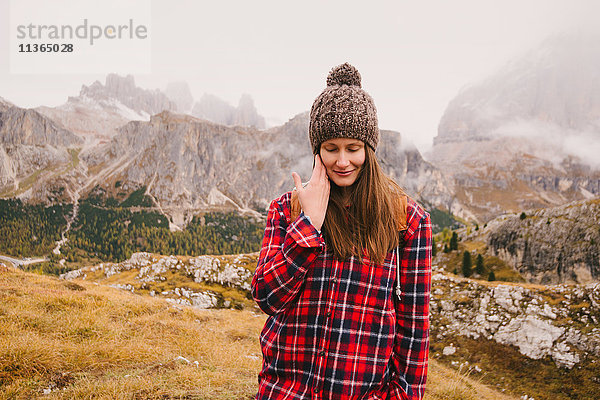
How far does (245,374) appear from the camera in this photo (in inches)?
334

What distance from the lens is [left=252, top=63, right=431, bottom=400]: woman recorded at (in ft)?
8.00

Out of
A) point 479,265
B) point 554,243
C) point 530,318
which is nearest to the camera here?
point 530,318

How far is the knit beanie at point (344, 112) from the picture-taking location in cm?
278

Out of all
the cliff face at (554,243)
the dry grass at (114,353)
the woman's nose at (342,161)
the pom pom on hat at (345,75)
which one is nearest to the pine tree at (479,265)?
the cliff face at (554,243)

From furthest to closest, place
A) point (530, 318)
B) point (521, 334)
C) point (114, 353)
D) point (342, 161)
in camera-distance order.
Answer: point (530, 318) < point (521, 334) < point (114, 353) < point (342, 161)

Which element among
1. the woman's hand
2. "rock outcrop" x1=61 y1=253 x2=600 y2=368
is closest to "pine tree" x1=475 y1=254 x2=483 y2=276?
"rock outcrop" x1=61 y1=253 x2=600 y2=368

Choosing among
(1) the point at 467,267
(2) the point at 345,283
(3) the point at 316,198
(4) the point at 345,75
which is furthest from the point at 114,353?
(1) the point at 467,267

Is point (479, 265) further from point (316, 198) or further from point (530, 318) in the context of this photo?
point (316, 198)

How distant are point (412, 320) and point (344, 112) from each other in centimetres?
188

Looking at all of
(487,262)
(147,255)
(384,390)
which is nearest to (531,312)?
(384,390)

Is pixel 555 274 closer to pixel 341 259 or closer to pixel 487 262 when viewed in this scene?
pixel 487 262

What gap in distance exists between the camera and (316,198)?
2.54m

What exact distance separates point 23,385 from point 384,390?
22.7ft

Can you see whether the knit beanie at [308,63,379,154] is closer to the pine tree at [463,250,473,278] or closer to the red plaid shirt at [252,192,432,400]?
the red plaid shirt at [252,192,432,400]
